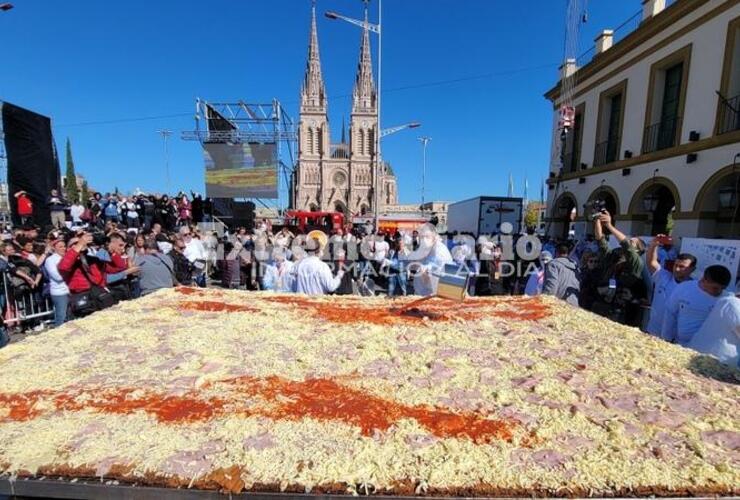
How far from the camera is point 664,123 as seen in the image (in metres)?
13.1

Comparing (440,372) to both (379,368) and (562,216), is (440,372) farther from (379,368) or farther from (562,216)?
(562,216)

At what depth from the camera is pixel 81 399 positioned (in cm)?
197

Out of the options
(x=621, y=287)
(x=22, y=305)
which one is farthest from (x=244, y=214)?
(x=621, y=287)

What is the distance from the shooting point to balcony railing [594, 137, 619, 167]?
15563 millimetres

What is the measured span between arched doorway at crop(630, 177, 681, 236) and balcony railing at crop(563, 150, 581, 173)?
15.9ft

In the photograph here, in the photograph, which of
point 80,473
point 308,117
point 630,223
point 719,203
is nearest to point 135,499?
point 80,473

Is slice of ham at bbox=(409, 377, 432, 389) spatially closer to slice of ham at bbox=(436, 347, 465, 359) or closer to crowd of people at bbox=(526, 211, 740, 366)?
slice of ham at bbox=(436, 347, 465, 359)

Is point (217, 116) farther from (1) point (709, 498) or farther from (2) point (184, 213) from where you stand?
(1) point (709, 498)

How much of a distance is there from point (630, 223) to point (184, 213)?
21828 millimetres

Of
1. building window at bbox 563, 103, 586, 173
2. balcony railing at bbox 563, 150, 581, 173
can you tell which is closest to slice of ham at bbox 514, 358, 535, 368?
building window at bbox 563, 103, 586, 173

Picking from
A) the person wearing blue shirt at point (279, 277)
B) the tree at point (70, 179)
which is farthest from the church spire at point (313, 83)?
the person wearing blue shirt at point (279, 277)

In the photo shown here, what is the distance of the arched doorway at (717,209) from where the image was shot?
10.5 meters

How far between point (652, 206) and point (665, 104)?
3.61 m

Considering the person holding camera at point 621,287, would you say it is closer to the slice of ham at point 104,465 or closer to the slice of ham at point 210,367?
the slice of ham at point 210,367
